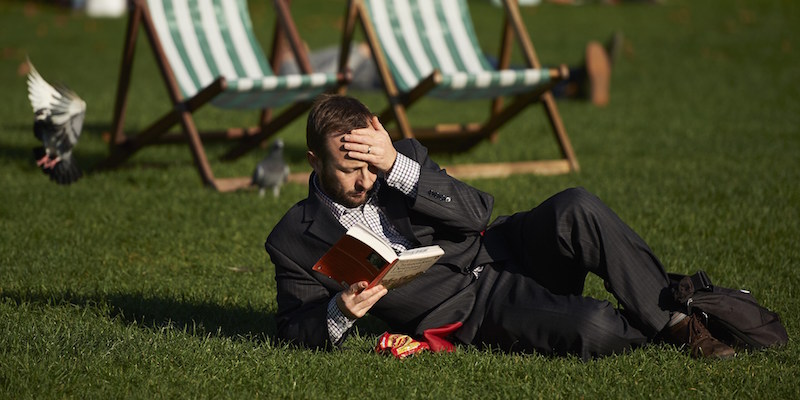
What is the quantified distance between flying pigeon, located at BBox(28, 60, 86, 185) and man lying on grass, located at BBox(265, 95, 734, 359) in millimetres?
1905

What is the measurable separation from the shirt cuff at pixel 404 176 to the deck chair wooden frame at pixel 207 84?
2891mm

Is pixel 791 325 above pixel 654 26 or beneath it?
above

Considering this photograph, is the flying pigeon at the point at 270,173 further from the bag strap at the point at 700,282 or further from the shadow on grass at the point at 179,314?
the bag strap at the point at 700,282

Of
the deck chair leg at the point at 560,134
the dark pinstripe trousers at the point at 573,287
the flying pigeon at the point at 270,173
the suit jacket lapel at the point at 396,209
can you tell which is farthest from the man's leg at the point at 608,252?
the deck chair leg at the point at 560,134

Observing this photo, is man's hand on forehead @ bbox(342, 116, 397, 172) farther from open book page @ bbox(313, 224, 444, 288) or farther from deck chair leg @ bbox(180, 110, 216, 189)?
deck chair leg @ bbox(180, 110, 216, 189)

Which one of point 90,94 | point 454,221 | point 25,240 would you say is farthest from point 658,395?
point 90,94

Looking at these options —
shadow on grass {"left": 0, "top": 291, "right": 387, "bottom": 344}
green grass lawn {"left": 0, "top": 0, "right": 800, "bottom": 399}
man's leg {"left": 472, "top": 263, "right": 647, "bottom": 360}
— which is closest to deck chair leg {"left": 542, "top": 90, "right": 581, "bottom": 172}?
green grass lawn {"left": 0, "top": 0, "right": 800, "bottom": 399}

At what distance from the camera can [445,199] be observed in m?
3.02

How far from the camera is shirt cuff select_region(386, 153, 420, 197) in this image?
2.94m

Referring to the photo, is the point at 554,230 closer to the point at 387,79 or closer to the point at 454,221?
the point at 454,221

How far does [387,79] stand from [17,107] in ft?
13.1

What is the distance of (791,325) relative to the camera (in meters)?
3.46

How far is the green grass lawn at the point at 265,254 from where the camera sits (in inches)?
115

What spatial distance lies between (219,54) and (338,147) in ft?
13.1
